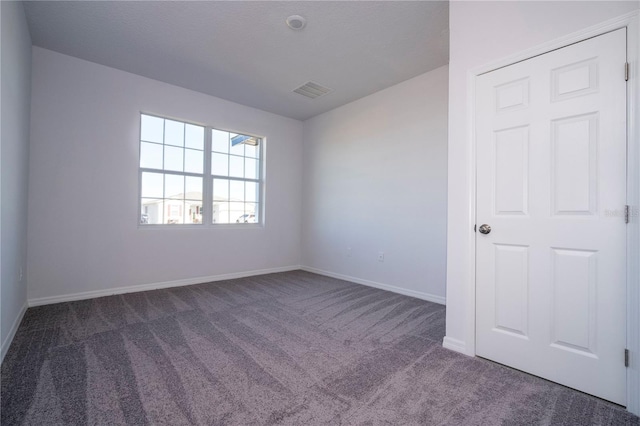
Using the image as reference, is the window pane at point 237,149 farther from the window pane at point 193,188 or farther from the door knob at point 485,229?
the door knob at point 485,229

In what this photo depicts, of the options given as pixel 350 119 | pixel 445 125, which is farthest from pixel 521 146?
pixel 350 119

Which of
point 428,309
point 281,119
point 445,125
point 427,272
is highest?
point 281,119

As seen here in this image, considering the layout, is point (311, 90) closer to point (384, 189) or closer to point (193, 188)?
point (384, 189)

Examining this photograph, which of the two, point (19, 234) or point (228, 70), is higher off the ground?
point (228, 70)

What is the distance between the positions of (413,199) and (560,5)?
2306 mm

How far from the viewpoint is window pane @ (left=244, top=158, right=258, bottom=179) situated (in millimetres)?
4965

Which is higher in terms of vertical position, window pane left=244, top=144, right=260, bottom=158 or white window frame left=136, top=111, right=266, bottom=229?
window pane left=244, top=144, right=260, bottom=158

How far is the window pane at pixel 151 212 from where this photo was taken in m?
3.93

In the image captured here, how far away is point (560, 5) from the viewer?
5.90 ft

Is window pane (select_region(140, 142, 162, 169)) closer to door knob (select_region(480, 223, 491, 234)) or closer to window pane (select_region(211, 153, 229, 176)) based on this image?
window pane (select_region(211, 153, 229, 176))

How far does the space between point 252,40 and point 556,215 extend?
3.13 m

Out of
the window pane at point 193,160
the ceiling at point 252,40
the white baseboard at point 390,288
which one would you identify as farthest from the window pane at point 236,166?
the white baseboard at point 390,288

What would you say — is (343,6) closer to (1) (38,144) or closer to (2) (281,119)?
(2) (281,119)

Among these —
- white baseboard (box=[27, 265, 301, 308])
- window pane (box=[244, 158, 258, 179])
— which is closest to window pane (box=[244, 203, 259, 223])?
window pane (box=[244, 158, 258, 179])
